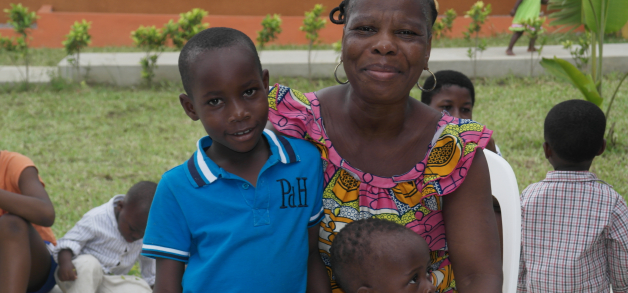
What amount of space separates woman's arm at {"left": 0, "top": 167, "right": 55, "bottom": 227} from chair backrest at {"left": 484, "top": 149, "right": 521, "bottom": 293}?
7.10 ft

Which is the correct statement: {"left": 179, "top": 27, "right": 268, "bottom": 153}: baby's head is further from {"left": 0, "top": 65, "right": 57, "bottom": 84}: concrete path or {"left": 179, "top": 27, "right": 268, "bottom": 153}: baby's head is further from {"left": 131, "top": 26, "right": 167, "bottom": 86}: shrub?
{"left": 0, "top": 65, "right": 57, "bottom": 84}: concrete path

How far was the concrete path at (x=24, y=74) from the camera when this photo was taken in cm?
768

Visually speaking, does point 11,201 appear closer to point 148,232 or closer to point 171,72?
point 148,232

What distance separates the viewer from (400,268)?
5.66ft

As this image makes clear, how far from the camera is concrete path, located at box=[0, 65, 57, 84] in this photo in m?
7.68

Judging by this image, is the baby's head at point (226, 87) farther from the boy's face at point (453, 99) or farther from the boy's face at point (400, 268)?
the boy's face at point (453, 99)

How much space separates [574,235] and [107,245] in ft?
8.24

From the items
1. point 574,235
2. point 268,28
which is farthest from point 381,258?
point 268,28

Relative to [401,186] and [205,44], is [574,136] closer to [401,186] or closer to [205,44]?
[401,186]

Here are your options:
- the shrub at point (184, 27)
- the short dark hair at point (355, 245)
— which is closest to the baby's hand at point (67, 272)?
the short dark hair at point (355, 245)

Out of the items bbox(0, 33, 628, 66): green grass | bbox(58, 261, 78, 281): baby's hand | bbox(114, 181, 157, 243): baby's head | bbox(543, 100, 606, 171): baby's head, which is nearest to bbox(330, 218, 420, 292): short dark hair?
bbox(543, 100, 606, 171): baby's head

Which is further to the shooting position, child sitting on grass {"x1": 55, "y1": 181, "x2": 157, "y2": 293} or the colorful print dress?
child sitting on grass {"x1": 55, "y1": 181, "x2": 157, "y2": 293}

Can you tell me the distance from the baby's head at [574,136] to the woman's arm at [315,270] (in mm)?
1625

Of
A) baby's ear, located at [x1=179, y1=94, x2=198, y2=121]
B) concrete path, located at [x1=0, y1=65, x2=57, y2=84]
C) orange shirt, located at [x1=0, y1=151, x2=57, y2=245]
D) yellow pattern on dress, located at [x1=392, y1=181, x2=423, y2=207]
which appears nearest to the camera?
baby's ear, located at [x1=179, y1=94, x2=198, y2=121]
